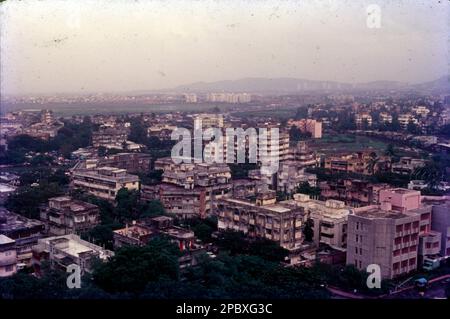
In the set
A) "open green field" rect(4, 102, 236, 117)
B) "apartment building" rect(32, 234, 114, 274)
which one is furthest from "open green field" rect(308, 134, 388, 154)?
"apartment building" rect(32, 234, 114, 274)

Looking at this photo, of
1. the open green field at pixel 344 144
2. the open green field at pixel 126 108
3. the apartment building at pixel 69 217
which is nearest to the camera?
the apartment building at pixel 69 217

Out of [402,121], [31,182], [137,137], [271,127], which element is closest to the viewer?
[31,182]

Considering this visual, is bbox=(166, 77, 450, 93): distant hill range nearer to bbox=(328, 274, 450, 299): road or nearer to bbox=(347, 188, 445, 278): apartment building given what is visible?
Answer: bbox=(347, 188, 445, 278): apartment building

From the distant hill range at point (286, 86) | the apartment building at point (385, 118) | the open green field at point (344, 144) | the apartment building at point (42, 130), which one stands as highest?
the distant hill range at point (286, 86)

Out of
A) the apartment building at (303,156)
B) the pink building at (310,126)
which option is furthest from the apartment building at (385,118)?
the apartment building at (303,156)

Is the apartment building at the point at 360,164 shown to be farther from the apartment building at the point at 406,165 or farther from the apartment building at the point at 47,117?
the apartment building at the point at 47,117
